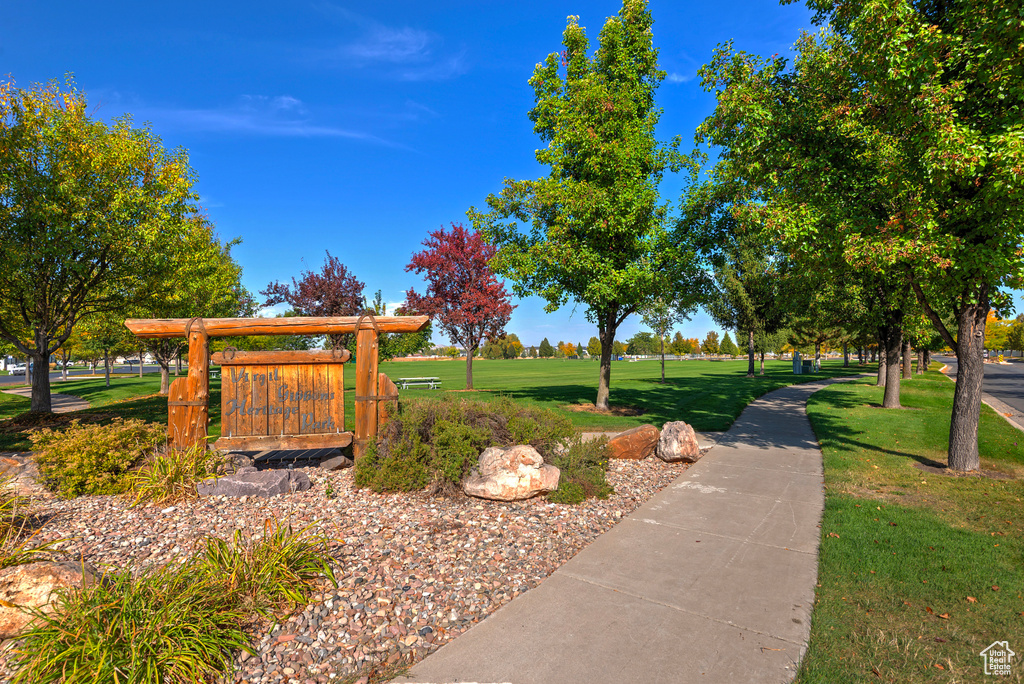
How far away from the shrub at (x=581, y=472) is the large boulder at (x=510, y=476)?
0.63ft

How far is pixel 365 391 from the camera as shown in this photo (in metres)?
7.57

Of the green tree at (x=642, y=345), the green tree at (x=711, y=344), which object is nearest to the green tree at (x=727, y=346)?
the green tree at (x=711, y=344)

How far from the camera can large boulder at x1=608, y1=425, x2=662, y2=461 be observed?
8742 mm

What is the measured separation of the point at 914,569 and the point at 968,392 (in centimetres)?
511

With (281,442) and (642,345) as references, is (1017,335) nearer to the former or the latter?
(642,345)

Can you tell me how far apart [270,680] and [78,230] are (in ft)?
48.6

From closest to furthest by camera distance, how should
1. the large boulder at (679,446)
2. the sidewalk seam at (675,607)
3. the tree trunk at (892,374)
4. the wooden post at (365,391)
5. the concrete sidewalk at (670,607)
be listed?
the concrete sidewalk at (670,607) < the sidewalk seam at (675,607) < the wooden post at (365,391) < the large boulder at (679,446) < the tree trunk at (892,374)

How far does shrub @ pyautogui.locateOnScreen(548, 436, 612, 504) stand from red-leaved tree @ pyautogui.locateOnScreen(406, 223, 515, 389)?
16983mm

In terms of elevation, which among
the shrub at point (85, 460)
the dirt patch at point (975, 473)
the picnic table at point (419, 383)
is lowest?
the dirt patch at point (975, 473)

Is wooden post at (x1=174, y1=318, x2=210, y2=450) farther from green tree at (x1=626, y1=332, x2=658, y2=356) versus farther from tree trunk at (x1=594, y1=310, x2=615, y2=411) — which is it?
green tree at (x1=626, y1=332, x2=658, y2=356)

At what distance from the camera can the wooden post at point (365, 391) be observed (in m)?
7.54

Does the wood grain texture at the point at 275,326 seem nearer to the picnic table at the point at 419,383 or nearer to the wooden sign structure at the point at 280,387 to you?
the wooden sign structure at the point at 280,387

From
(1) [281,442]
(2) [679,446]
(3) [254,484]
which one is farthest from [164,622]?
(2) [679,446]

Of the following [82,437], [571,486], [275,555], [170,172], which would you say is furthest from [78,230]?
[571,486]
